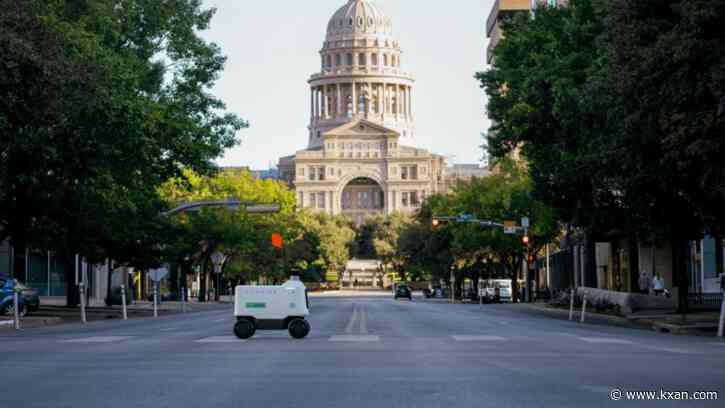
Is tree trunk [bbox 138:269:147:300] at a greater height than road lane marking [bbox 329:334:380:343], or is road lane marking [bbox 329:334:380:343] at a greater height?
tree trunk [bbox 138:269:147:300]

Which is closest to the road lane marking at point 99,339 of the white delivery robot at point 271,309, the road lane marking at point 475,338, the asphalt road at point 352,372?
the asphalt road at point 352,372

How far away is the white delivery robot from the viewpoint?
24.9 meters

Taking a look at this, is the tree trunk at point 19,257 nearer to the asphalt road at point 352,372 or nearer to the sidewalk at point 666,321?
the sidewalk at point 666,321

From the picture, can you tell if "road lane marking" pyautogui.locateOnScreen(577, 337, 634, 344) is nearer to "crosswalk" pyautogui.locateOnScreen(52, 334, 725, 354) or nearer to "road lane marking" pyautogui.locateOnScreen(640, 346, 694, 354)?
"crosswalk" pyautogui.locateOnScreen(52, 334, 725, 354)

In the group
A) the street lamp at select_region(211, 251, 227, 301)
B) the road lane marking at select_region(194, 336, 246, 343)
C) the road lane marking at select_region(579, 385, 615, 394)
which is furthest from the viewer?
the street lamp at select_region(211, 251, 227, 301)

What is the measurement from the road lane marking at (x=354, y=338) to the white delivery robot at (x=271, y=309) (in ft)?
2.27

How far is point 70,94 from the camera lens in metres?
34.6

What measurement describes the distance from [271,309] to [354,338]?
5.41 ft

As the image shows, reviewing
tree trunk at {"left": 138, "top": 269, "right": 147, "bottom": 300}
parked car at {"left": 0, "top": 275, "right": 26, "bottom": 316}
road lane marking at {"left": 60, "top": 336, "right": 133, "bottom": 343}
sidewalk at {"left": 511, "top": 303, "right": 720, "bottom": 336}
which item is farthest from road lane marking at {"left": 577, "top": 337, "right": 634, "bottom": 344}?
tree trunk at {"left": 138, "top": 269, "right": 147, "bottom": 300}

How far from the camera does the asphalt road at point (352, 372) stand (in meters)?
12.4

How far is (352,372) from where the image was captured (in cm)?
1571

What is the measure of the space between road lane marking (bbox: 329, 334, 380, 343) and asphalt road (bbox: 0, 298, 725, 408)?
0.12ft

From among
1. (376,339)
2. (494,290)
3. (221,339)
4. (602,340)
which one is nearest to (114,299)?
(494,290)

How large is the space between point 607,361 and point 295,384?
17.4 ft
